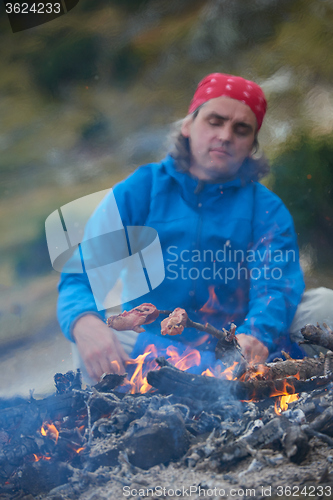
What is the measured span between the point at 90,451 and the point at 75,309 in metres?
0.59

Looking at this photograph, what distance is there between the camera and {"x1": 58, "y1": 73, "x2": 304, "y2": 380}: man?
1.76 m

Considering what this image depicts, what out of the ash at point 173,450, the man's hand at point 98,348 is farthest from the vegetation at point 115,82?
the ash at point 173,450

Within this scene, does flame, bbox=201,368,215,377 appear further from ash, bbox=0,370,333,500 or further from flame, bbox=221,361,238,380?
ash, bbox=0,370,333,500

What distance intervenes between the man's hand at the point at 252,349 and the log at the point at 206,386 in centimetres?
17

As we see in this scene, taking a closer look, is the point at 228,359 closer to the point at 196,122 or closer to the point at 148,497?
the point at 148,497

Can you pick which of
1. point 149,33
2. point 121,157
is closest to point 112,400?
point 121,157

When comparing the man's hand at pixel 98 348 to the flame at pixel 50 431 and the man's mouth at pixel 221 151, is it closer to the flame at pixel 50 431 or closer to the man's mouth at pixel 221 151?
the flame at pixel 50 431

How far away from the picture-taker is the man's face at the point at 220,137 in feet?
5.67

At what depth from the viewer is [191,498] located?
1.24 m

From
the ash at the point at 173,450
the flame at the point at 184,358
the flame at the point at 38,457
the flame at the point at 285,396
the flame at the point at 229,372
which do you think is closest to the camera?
the ash at the point at 173,450

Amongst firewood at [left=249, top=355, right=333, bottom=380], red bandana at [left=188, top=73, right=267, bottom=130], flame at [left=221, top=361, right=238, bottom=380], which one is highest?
red bandana at [left=188, top=73, right=267, bottom=130]

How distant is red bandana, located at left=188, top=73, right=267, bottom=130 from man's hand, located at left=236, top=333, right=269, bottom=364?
Result: 91 cm

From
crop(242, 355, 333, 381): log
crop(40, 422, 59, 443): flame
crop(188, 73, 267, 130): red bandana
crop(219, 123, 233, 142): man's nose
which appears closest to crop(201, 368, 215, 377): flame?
crop(242, 355, 333, 381): log

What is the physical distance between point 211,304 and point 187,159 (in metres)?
0.63
